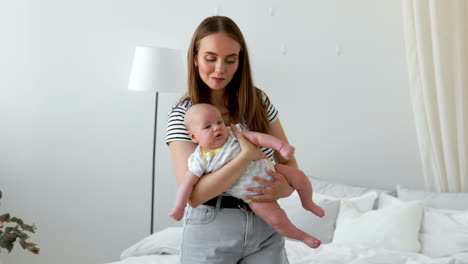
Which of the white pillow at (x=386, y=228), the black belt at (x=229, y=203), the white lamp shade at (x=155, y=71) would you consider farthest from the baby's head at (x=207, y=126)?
the white lamp shade at (x=155, y=71)

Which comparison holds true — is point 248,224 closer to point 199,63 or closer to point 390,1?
point 199,63

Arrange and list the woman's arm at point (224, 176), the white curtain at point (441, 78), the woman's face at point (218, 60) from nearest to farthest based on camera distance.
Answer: the woman's arm at point (224, 176) < the woman's face at point (218, 60) < the white curtain at point (441, 78)

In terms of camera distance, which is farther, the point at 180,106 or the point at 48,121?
the point at 48,121

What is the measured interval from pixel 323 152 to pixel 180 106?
7.10 feet

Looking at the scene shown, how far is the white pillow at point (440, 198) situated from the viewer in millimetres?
3373

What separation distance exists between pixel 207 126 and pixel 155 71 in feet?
6.27

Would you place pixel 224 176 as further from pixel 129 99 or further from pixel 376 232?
pixel 129 99

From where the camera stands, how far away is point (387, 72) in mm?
3816

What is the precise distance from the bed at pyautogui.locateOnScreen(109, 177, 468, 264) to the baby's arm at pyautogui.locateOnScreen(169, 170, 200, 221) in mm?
1297

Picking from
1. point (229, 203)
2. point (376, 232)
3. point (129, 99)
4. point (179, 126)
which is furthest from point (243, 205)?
point (129, 99)

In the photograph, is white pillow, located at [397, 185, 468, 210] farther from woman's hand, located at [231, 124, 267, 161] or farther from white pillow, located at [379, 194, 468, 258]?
woman's hand, located at [231, 124, 267, 161]

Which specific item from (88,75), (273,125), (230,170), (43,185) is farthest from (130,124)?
(230,170)

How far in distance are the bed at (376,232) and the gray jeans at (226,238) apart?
4.00 feet

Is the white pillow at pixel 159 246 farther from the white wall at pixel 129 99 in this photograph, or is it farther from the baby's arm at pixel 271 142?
the baby's arm at pixel 271 142
